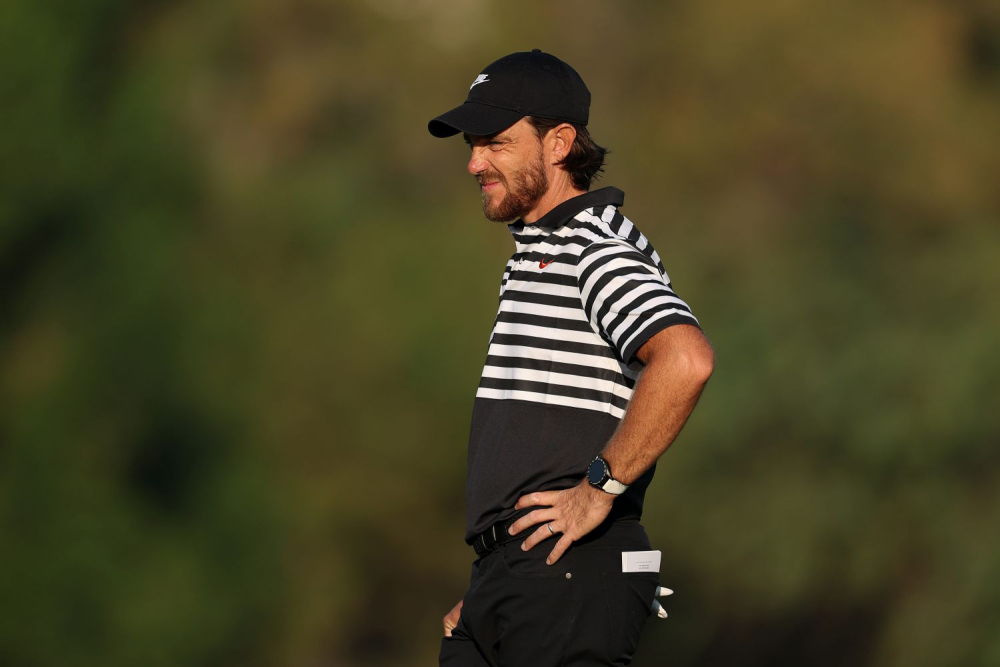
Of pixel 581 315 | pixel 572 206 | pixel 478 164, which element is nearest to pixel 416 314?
pixel 478 164

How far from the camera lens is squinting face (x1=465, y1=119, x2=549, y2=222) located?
2.00 m

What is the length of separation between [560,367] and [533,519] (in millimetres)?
236

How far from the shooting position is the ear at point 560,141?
2.03 m

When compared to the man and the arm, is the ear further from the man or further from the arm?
the arm

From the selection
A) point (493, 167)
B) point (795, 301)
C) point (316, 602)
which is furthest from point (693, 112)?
point (493, 167)

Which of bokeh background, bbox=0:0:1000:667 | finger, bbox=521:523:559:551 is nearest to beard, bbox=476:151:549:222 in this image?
finger, bbox=521:523:559:551

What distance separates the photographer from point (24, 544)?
4.73 meters

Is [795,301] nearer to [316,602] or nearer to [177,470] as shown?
[316,602]

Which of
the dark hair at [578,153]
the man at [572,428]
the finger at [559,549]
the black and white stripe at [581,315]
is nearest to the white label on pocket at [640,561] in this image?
the man at [572,428]

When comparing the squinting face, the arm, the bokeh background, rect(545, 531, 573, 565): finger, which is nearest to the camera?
the arm

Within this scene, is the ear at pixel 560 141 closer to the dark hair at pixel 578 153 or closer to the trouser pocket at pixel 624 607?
the dark hair at pixel 578 153

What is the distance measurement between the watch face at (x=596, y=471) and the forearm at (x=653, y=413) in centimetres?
1

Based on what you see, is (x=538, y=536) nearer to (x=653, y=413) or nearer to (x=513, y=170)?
(x=653, y=413)

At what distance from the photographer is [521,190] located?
199 cm
